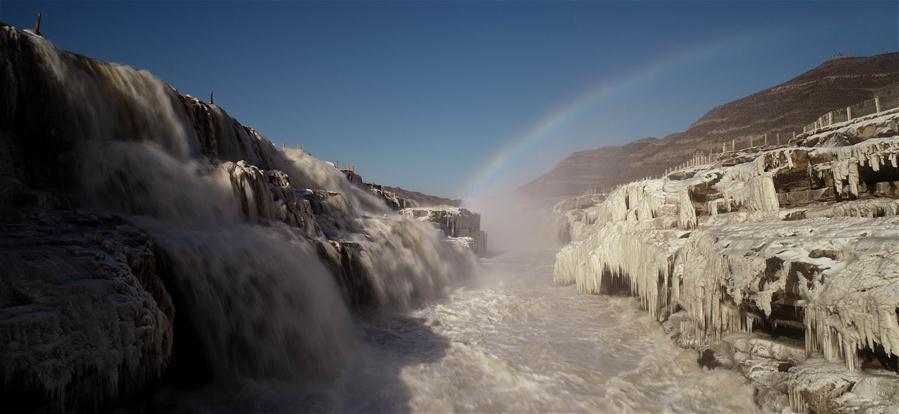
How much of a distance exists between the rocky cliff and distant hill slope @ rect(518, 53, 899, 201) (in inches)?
2150

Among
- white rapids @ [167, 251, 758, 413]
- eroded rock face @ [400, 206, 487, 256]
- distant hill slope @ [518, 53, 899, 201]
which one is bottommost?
white rapids @ [167, 251, 758, 413]

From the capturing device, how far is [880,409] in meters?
3.87

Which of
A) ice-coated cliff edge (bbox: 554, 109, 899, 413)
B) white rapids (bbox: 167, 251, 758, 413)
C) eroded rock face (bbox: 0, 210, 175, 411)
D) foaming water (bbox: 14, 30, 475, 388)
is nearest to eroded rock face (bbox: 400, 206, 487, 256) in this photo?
white rapids (bbox: 167, 251, 758, 413)

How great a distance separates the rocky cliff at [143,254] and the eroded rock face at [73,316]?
0.04 feet

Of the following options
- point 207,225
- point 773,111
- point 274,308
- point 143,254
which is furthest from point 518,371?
point 773,111

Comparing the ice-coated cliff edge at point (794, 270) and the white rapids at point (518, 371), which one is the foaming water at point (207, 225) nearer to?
the white rapids at point (518, 371)

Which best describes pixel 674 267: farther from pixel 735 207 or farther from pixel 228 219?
pixel 228 219

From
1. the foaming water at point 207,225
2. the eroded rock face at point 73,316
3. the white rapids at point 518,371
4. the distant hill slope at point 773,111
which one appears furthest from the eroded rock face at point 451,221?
the distant hill slope at point 773,111

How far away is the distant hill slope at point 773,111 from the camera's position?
158 ft

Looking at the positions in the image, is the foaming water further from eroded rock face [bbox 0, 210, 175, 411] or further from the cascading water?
eroded rock face [bbox 0, 210, 175, 411]

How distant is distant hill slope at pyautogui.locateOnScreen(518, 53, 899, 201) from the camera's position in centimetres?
4822

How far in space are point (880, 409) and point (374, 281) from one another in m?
10.3

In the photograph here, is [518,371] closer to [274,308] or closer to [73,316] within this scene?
[274,308]

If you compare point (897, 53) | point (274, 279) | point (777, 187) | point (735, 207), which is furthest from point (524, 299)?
point (897, 53)
